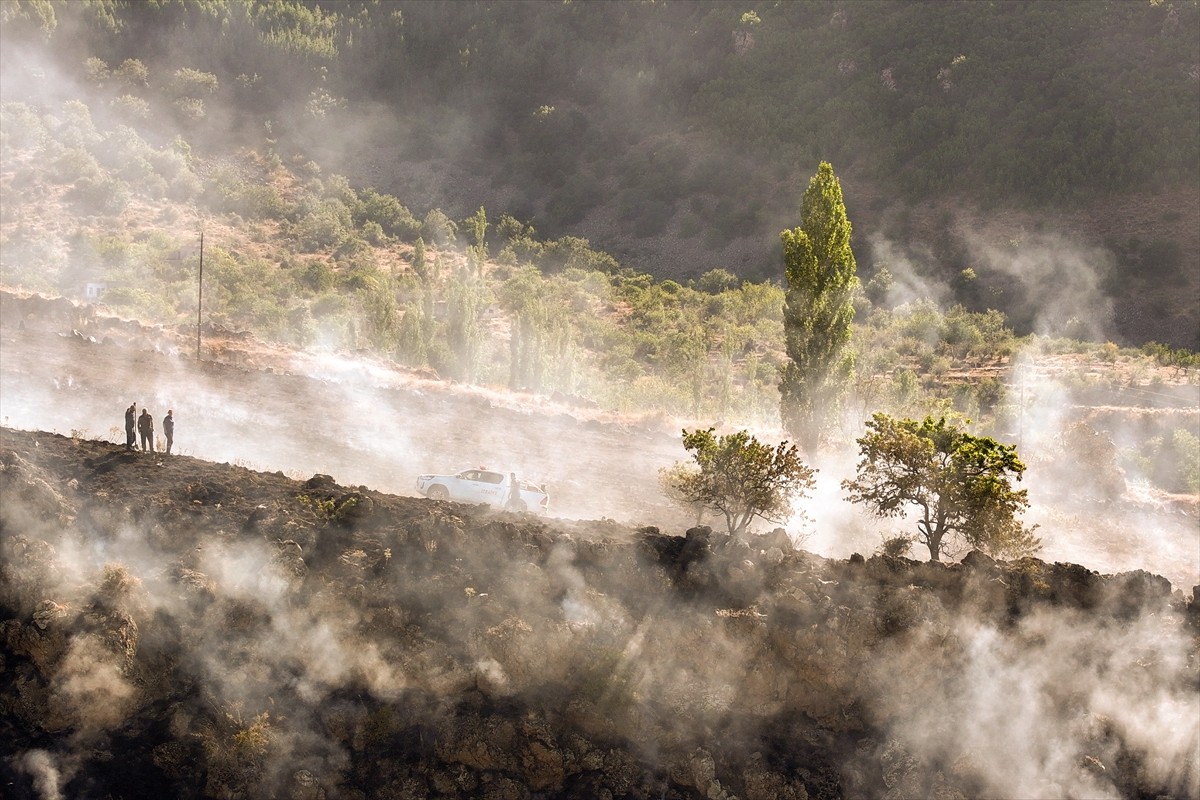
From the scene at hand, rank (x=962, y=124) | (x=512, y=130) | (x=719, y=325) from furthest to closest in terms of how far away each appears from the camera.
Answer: (x=512, y=130) → (x=962, y=124) → (x=719, y=325)

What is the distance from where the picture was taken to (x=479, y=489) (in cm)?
2280

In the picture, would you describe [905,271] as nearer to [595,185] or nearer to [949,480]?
[595,185]

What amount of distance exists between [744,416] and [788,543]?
18.2m

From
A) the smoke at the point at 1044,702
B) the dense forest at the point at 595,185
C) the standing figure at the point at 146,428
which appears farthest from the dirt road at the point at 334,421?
the smoke at the point at 1044,702

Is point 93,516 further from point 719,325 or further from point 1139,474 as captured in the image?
point 719,325

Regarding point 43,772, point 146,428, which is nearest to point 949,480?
point 43,772

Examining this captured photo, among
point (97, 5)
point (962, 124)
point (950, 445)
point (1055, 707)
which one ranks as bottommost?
point (1055, 707)

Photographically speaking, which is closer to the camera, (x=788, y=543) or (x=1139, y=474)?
(x=788, y=543)

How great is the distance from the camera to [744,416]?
37344mm

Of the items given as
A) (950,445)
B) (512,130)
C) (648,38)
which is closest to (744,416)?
(950,445)

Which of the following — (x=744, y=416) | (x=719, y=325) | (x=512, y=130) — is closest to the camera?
(x=744, y=416)

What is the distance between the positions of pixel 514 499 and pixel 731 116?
62610 mm

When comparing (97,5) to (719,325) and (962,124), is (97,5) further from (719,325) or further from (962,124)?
(962,124)

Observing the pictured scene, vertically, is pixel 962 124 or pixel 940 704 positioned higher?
pixel 962 124
